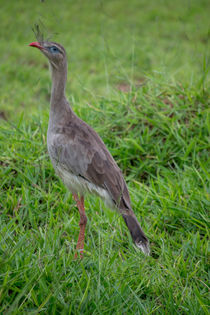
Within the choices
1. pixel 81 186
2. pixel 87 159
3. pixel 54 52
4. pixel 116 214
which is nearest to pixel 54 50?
pixel 54 52

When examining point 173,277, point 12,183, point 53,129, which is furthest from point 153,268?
point 12,183

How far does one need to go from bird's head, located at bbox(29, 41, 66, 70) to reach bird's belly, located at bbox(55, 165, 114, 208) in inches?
32.0

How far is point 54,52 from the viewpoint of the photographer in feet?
9.93

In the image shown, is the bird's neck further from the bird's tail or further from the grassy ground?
the bird's tail

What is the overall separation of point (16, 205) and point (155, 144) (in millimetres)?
1553

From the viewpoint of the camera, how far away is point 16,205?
3215 mm

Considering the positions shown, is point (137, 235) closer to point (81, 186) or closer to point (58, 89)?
point (81, 186)

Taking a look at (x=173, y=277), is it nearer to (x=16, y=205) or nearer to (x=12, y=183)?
(x=16, y=205)

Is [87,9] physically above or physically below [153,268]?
above

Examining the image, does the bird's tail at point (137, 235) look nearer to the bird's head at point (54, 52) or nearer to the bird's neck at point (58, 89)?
Answer: the bird's neck at point (58, 89)

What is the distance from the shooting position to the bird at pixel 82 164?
285 centimetres

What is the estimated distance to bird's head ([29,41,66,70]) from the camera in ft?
9.83

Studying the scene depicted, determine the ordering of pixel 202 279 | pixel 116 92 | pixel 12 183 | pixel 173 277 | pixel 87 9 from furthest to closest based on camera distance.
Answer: pixel 87 9, pixel 116 92, pixel 12 183, pixel 202 279, pixel 173 277

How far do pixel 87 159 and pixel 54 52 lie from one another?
33.9 inches
